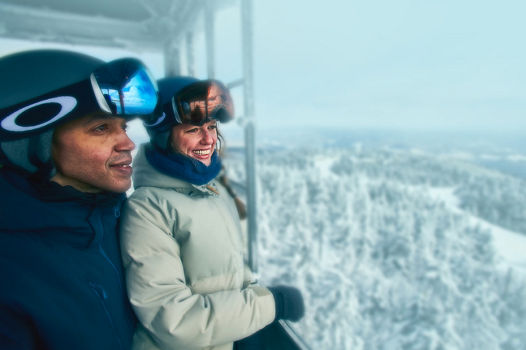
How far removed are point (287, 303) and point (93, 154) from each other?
3.64ft

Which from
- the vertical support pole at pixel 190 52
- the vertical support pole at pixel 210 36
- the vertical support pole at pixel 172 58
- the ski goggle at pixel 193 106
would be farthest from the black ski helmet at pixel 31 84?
the vertical support pole at pixel 172 58

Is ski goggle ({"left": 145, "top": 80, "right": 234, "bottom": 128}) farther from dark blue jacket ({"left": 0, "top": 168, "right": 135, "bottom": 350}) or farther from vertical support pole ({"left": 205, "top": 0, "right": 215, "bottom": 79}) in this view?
vertical support pole ({"left": 205, "top": 0, "right": 215, "bottom": 79})

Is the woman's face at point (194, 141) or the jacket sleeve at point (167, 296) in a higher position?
the woman's face at point (194, 141)

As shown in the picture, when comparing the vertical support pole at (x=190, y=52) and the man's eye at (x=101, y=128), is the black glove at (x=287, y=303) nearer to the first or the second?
the man's eye at (x=101, y=128)

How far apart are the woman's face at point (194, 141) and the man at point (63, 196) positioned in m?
0.37

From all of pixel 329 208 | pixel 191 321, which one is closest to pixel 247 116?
pixel 191 321

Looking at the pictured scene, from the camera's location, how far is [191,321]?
1.04 m

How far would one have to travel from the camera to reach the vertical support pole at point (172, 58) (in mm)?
3924

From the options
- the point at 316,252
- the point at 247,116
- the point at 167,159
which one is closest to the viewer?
the point at 167,159

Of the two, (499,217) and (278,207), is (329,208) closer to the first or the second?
(278,207)

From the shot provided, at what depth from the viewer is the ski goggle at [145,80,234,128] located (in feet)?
4.81

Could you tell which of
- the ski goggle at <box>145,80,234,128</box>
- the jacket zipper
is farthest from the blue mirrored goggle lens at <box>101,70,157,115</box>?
the jacket zipper

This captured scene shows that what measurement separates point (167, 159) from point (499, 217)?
38.3 meters

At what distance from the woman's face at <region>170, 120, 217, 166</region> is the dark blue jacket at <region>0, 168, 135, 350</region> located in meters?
0.52
